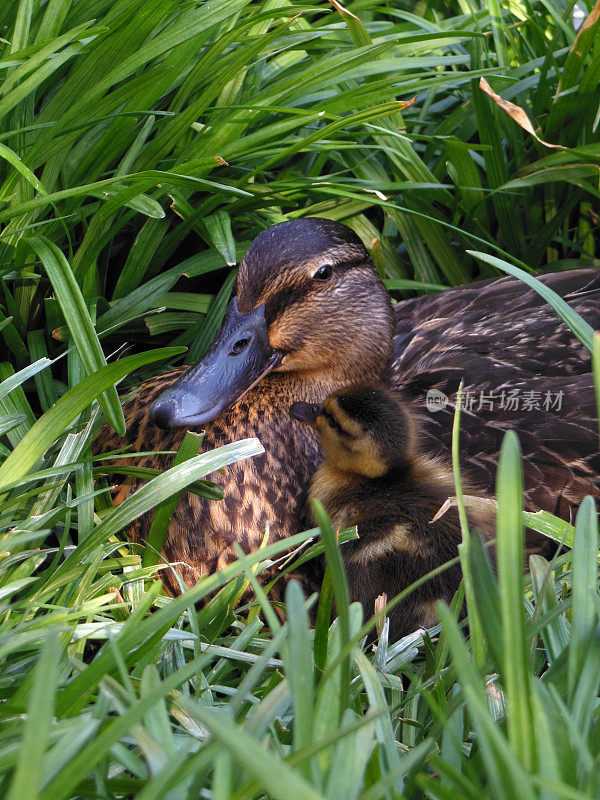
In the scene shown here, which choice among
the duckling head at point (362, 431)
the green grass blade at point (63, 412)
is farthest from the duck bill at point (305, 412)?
the green grass blade at point (63, 412)

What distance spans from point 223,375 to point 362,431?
0.28 metres

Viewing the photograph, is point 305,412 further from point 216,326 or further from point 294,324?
point 216,326

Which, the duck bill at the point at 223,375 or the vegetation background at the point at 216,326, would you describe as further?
the duck bill at the point at 223,375

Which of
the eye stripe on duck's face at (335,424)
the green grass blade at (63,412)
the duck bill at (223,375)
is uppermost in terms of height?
the green grass blade at (63,412)

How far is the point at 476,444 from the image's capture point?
4.49 feet

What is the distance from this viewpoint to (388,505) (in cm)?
128

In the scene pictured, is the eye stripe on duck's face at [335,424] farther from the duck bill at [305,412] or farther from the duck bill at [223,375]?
the duck bill at [223,375]

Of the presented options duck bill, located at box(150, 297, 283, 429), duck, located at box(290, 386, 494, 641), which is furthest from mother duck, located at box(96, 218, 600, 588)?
duck, located at box(290, 386, 494, 641)

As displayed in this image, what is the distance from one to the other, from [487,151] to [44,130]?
0.98 metres

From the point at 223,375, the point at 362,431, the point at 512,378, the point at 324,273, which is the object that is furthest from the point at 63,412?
the point at 512,378

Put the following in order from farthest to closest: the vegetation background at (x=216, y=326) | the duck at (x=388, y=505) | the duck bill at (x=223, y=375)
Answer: the duck bill at (x=223, y=375) → the duck at (x=388, y=505) → the vegetation background at (x=216, y=326)

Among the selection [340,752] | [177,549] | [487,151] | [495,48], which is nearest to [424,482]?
[177,549]

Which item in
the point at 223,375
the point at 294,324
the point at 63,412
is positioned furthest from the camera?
the point at 294,324

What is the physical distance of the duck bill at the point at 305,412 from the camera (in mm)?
1279
